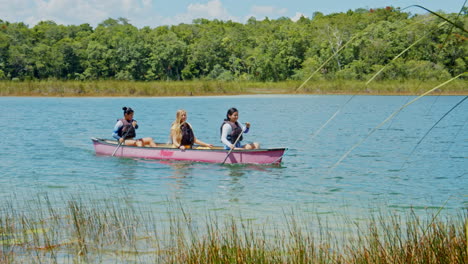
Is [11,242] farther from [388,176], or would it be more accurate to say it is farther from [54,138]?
[54,138]

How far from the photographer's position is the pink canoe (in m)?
11.8

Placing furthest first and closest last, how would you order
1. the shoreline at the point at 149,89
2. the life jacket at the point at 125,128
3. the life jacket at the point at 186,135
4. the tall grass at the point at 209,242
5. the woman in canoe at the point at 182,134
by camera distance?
the shoreline at the point at 149,89 → the life jacket at the point at 125,128 → the life jacket at the point at 186,135 → the woman in canoe at the point at 182,134 → the tall grass at the point at 209,242

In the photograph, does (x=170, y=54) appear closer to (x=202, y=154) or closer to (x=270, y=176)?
(x=202, y=154)

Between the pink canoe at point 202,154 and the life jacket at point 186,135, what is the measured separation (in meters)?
0.31

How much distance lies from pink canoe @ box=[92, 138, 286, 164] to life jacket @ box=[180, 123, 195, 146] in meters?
0.31

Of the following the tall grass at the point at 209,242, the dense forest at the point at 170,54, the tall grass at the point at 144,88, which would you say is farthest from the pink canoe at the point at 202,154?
the dense forest at the point at 170,54

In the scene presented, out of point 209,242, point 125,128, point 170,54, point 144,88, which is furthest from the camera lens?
point 170,54

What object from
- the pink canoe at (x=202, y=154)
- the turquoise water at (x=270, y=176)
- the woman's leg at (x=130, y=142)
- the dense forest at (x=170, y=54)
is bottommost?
the turquoise water at (x=270, y=176)

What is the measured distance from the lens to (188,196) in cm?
891

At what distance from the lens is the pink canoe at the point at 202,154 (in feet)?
38.8

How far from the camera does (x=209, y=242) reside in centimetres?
493

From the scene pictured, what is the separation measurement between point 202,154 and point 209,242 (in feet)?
24.3

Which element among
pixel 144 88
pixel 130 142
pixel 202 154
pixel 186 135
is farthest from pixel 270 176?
pixel 144 88

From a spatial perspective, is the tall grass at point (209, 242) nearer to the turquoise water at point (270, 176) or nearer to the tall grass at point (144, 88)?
the turquoise water at point (270, 176)
